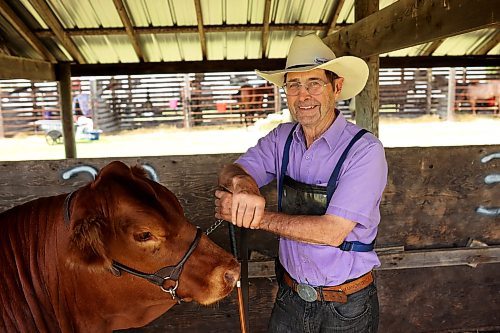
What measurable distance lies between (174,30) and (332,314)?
19.5ft

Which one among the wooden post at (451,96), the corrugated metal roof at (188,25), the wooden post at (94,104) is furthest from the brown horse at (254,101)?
the corrugated metal roof at (188,25)

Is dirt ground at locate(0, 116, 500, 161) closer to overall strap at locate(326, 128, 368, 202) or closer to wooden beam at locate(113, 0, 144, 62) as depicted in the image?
wooden beam at locate(113, 0, 144, 62)

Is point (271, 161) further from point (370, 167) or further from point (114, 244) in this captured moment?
point (114, 244)

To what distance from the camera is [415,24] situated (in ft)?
9.97

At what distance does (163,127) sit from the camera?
Answer: 1670 cm

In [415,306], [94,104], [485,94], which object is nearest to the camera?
[415,306]

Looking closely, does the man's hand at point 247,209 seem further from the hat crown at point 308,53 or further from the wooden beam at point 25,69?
the wooden beam at point 25,69

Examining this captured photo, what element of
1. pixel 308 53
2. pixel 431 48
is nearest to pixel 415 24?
pixel 308 53

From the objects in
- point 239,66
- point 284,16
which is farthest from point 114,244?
point 239,66

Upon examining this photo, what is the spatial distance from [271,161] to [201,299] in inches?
32.6

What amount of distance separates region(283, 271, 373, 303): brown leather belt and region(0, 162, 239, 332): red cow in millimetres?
478

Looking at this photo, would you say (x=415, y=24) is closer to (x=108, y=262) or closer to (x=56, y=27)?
(x=108, y=262)

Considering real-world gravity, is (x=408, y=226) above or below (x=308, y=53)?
below

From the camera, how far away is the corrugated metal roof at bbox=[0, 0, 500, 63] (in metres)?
6.67
